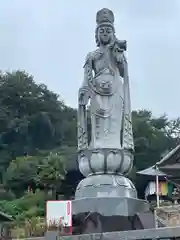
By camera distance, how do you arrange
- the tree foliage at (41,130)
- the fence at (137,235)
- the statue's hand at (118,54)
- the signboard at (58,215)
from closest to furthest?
the fence at (137,235)
the signboard at (58,215)
the statue's hand at (118,54)
the tree foliage at (41,130)

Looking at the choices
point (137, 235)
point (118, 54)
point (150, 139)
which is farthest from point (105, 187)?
point (150, 139)

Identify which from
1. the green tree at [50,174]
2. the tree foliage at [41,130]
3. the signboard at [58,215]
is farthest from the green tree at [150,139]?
the signboard at [58,215]

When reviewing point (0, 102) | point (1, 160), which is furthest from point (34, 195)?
point (0, 102)

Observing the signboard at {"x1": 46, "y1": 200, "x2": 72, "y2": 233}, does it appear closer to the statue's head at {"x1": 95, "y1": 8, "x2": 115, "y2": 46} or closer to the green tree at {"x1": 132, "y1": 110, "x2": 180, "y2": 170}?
the statue's head at {"x1": 95, "y1": 8, "x2": 115, "y2": 46}

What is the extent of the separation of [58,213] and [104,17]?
4460 millimetres

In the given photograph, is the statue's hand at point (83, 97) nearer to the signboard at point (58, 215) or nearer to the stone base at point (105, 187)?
→ the stone base at point (105, 187)

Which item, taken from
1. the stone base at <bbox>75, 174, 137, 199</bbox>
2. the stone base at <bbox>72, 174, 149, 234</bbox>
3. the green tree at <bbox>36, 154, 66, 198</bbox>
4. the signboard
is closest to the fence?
the signboard

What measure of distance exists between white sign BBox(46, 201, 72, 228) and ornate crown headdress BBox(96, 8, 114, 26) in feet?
14.0

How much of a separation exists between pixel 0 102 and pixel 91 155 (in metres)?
28.3

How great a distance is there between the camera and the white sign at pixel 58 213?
28.2 feet

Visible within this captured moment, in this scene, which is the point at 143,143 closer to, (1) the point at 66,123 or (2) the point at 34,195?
(1) the point at 66,123

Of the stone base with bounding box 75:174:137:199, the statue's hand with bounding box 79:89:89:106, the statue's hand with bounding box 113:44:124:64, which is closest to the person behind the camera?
the stone base with bounding box 75:174:137:199

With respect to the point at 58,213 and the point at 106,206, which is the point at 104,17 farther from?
the point at 58,213

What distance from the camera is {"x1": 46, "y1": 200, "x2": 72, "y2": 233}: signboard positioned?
28.1 ft
